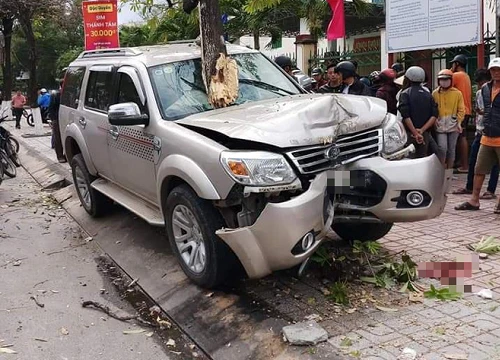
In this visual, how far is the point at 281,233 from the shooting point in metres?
3.81

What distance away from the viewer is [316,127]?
418 centimetres

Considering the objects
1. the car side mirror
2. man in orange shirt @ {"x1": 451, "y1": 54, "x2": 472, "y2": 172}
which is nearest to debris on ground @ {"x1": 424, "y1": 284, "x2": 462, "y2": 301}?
the car side mirror

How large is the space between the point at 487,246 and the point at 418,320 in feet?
5.44

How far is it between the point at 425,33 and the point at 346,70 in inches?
96.9

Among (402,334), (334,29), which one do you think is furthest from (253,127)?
(334,29)

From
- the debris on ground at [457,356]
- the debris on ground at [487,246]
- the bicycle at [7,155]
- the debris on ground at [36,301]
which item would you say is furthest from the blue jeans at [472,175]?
the bicycle at [7,155]

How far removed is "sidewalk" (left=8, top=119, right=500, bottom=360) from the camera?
136 inches

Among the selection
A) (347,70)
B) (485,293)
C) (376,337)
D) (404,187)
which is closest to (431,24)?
(347,70)

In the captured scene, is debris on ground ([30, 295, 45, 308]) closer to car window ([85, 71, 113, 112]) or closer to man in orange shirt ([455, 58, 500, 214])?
car window ([85, 71, 113, 112])

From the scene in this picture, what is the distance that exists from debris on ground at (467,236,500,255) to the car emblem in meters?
1.82

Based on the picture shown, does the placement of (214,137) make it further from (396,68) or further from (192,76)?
(396,68)

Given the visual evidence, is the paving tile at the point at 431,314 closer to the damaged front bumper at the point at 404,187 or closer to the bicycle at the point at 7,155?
the damaged front bumper at the point at 404,187

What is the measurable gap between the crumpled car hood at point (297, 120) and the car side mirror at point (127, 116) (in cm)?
41

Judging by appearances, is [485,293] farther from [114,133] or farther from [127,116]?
[114,133]
